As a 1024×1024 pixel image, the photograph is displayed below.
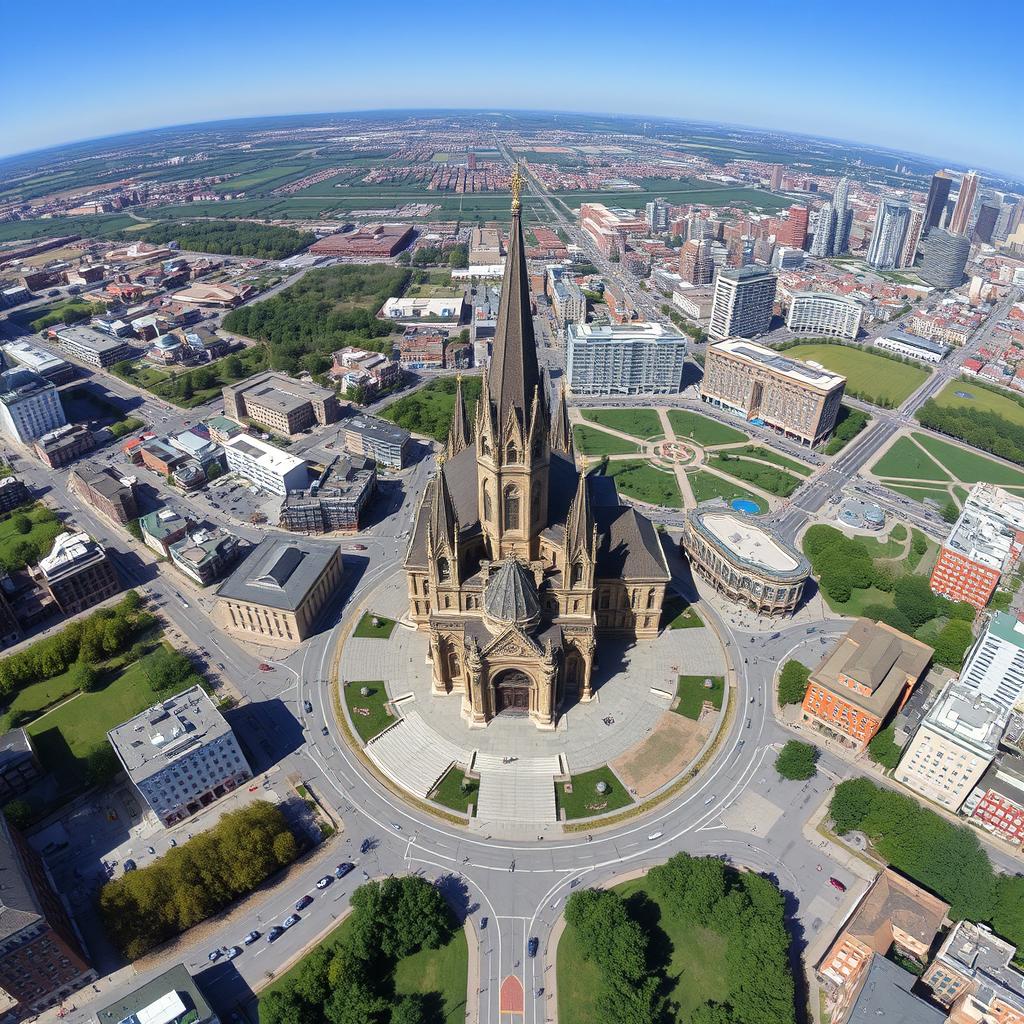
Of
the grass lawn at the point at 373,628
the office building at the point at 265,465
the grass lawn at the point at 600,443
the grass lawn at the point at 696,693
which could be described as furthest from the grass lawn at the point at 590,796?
the grass lawn at the point at 600,443

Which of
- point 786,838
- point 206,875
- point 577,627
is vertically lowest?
point 786,838

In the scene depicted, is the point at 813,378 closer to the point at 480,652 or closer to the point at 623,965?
the point at 480,652

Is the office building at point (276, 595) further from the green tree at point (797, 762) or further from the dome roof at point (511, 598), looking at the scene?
the green tree at point (797, 762)

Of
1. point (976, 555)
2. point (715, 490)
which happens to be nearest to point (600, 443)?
point (715, 490)

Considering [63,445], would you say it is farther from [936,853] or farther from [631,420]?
[936,853]

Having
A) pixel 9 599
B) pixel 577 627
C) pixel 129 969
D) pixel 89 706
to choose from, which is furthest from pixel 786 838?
pixel 9 599
